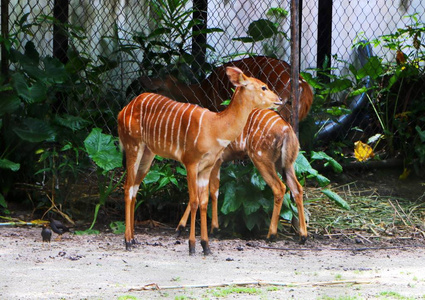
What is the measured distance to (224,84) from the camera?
688 centimetres

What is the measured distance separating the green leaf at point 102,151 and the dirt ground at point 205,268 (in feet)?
1.82

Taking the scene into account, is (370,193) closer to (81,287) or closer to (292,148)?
(292,148)

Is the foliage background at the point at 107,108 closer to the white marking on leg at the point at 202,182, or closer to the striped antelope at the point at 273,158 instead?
the striped antelope at the point at 273,158

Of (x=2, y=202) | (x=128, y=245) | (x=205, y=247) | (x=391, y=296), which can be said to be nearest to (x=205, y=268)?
(x=205, y=247)

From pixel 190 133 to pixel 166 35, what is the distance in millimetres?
2426

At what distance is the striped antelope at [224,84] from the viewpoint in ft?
21.2

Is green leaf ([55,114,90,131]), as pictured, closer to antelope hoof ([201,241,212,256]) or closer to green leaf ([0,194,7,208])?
green leaf ([0,194,7,208])

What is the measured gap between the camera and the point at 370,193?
22.7 ft

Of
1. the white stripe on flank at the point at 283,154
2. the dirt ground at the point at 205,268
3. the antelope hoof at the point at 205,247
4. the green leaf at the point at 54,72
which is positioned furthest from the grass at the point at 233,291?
the green leaf at the point at 54,72

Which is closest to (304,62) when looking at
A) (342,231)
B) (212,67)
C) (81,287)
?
(212,67)

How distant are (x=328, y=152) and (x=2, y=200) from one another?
10.5 ft

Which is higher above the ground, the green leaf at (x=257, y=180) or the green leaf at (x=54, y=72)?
the green leaf at (x=54, y=72)

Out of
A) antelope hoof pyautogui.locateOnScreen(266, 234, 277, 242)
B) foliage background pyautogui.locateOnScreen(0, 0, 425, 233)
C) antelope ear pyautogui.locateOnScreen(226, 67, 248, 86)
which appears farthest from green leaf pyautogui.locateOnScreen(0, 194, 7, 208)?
antelope ear pyautogui.locateOnScreen(226, 67, 248, 86)

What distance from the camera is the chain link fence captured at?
6.55 metres
